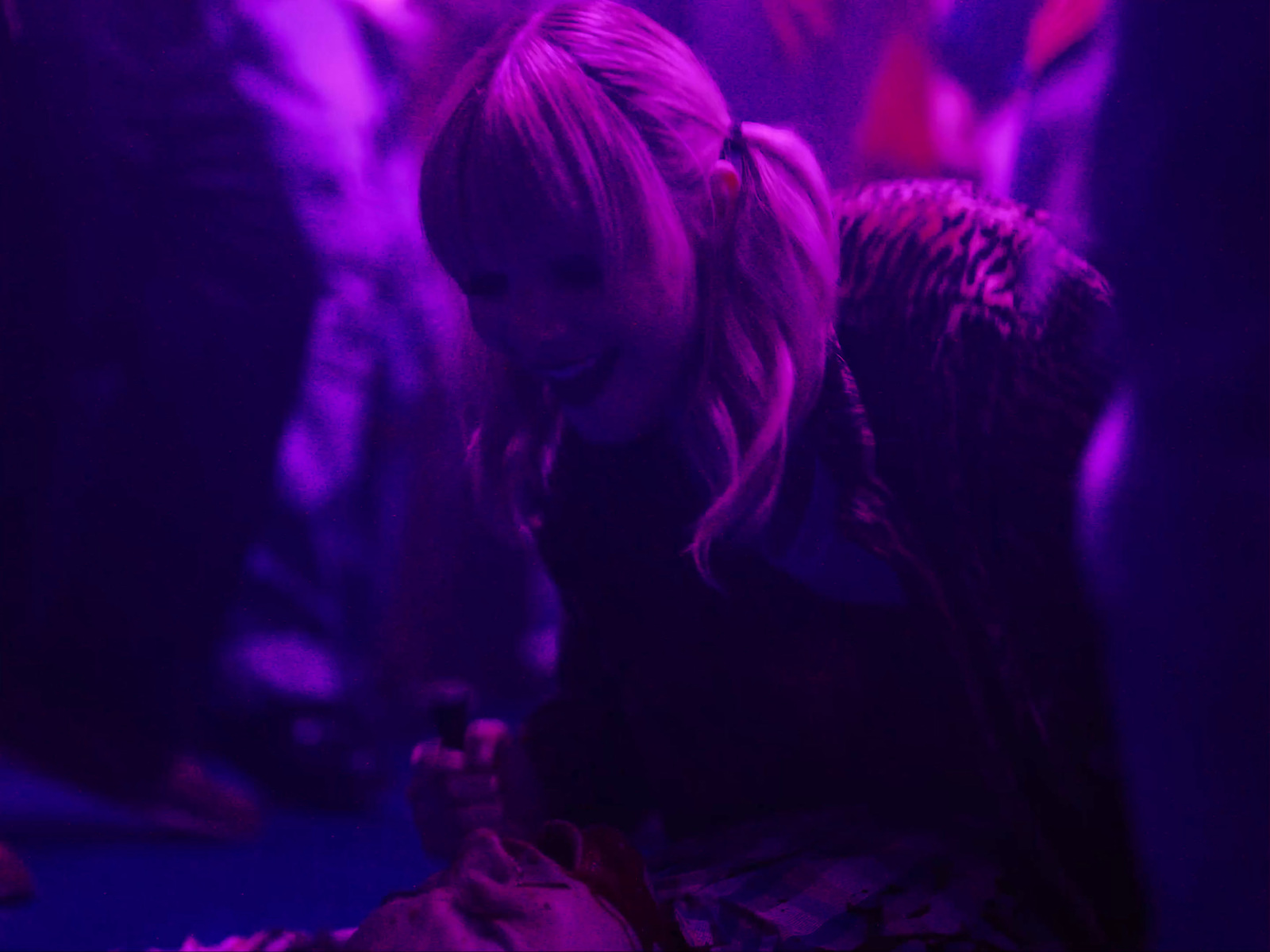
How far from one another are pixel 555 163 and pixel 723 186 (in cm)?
17

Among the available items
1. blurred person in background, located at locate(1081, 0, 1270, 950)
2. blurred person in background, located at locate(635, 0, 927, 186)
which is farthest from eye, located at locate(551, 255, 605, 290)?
blurred person in background, located at locate(1081, 0, 1270, 950)

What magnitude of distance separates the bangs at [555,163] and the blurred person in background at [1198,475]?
452 millimetres

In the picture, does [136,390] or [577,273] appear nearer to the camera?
[577,273]

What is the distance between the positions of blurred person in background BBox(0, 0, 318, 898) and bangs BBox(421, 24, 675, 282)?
269 millimetres

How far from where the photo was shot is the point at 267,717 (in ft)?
3.91

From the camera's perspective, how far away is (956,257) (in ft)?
3.39

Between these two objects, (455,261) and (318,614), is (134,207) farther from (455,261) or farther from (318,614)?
(318,614)

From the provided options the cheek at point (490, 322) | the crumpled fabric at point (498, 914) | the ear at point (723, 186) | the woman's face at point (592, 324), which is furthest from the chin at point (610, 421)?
the crumpled fabric at point (498, 914)

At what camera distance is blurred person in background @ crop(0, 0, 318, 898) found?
3.82ft

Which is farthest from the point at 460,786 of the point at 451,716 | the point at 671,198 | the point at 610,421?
the point at 671,198

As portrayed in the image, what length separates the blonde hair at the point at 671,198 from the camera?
1020 millimetres

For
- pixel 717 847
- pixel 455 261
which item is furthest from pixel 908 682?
pixel 455 261

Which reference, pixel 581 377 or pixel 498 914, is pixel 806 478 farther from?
pixel 498 914

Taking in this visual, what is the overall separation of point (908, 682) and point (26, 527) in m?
0.98
